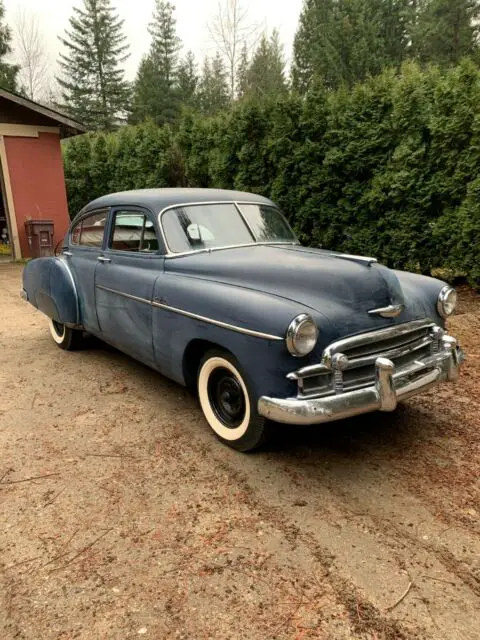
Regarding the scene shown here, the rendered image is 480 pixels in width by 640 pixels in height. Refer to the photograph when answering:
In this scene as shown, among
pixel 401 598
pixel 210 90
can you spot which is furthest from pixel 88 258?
pixel 210 90

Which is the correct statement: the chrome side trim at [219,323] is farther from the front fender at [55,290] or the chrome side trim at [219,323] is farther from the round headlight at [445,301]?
the front fender at [55,290]

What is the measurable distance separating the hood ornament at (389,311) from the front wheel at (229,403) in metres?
0.88

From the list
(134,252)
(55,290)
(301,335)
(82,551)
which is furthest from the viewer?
(55,290)

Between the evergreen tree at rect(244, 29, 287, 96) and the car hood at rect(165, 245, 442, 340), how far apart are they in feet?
77.2

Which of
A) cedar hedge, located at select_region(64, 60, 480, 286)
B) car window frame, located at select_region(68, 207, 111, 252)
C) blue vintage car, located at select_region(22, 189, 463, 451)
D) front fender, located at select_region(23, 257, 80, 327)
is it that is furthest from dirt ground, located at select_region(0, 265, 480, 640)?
cedar hedge, located at select_region(64, 60, 480, 286)

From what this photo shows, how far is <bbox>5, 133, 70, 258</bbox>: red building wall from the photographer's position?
11703mm

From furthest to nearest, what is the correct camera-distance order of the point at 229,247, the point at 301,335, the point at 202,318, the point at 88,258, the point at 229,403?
the point at 88,258
the point at 229,247
the point at 229,403
the point at 202,318
the point at 301,335

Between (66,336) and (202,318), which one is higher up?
(202,318)

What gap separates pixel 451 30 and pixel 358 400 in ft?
102

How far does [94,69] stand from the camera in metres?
36.4

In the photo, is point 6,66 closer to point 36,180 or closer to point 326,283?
point 36,180

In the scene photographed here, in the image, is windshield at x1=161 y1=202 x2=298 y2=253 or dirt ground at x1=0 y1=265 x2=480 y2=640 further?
windshield at x1=161 y1=202 x2=298 y2=253

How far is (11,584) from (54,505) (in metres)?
0.55

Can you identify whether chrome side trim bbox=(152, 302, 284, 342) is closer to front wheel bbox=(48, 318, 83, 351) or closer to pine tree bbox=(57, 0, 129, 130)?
front wheel bbox=(48, 318, 83, 351)
